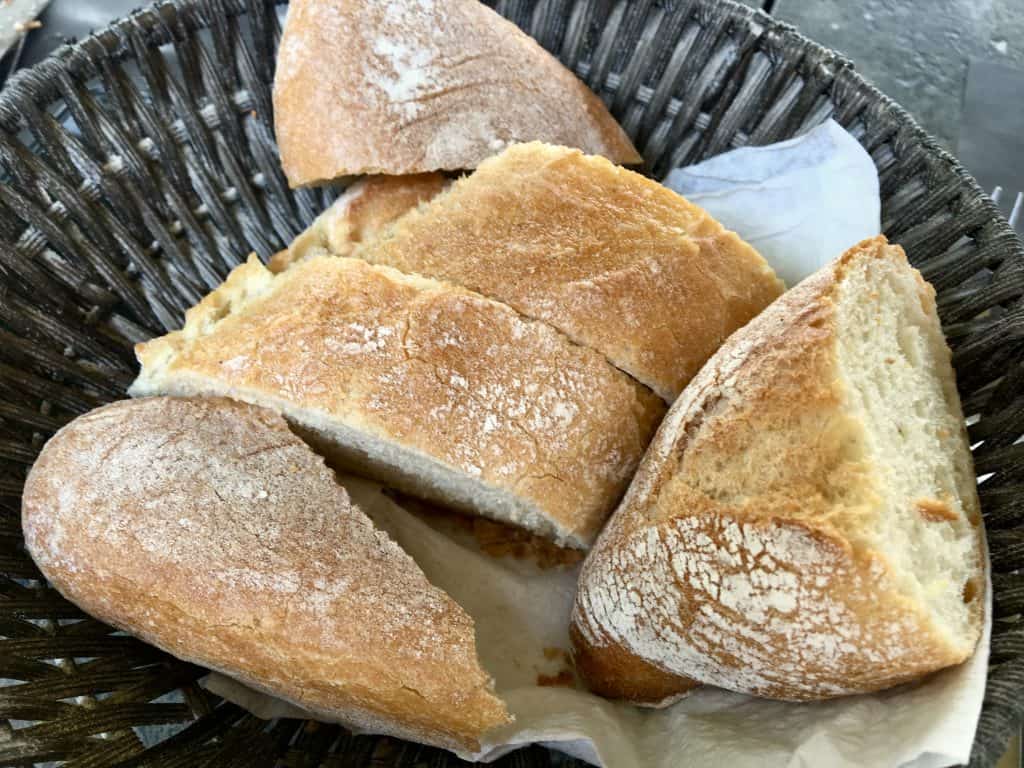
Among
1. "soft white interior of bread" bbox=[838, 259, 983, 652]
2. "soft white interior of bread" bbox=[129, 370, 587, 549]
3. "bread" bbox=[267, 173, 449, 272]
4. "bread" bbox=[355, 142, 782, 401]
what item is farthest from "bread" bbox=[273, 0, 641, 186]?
"soft white interior of bread" bbox=[838, 259, 983, 652]

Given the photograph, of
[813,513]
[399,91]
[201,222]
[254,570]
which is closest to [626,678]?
[813,513]

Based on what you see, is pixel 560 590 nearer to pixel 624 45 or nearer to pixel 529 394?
pixel 529 394

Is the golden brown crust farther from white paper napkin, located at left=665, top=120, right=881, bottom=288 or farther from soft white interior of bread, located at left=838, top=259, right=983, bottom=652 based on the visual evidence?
white paper napkin, located at left=665, top=120, right=881, bottom=288

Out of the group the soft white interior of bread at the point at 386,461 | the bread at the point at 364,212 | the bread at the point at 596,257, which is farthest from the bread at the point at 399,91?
the soft white interior of bread at the point at 386,461

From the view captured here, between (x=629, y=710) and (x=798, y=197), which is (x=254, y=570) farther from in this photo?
(x=798, y=197)

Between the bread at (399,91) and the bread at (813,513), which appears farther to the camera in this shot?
the bread at (399,91)

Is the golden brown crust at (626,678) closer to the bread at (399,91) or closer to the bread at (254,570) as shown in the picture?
the bread at (254,570)

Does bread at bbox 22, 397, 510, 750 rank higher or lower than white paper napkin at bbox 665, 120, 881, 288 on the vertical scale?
lower
